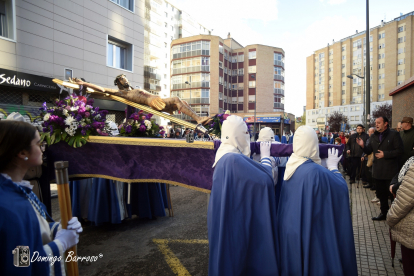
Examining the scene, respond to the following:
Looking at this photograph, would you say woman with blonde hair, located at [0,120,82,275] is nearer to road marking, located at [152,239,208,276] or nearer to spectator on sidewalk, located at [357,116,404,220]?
road marking, located at [152,239,208,276]

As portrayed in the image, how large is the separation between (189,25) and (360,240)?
2271 inches

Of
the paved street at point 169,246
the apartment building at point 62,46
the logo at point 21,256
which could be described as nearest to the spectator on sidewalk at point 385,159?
the paved street at point 169,246

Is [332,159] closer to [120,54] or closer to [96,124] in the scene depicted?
[96,124]

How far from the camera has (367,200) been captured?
6980 millimetres

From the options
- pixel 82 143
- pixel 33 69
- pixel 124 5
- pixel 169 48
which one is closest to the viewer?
pixel 82 143

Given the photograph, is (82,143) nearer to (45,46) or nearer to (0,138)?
(0,138)

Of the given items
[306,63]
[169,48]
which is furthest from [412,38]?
[169,48]

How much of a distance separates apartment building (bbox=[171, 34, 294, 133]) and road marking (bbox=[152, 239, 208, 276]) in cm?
4144

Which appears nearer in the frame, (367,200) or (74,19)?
(367,200)

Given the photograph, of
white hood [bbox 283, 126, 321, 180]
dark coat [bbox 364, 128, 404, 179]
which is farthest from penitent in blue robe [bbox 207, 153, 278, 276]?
dark coat [bbox 364, 128, 404, 179]

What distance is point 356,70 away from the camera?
58.9 meters

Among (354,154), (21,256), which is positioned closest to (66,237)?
(21,256)

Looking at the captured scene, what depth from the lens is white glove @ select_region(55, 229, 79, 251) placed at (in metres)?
1.61

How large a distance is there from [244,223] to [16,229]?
183 centimetres
